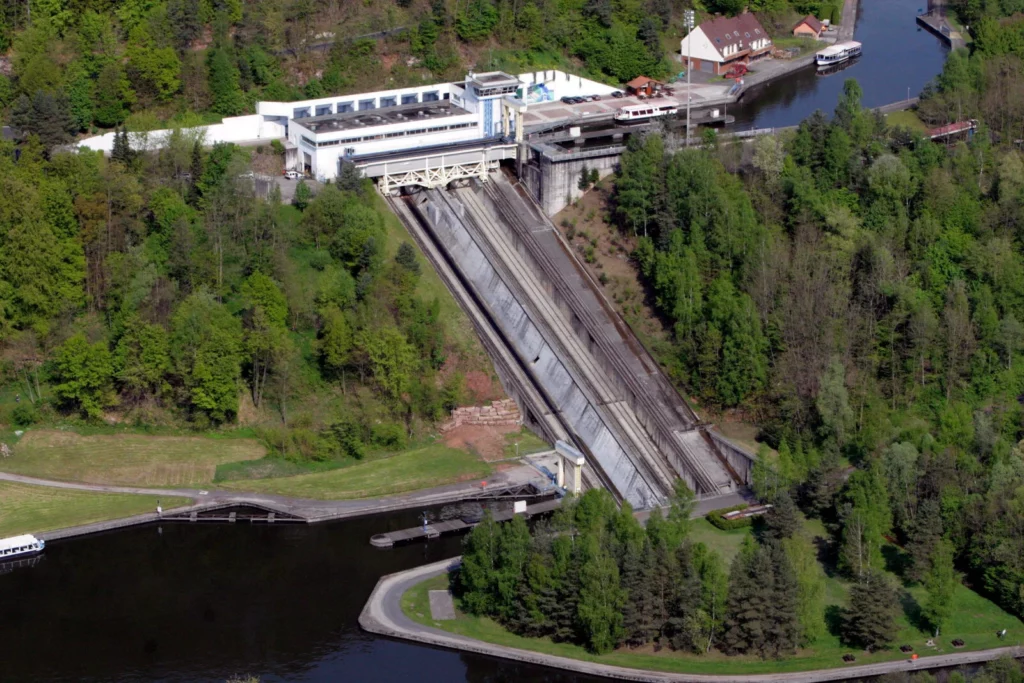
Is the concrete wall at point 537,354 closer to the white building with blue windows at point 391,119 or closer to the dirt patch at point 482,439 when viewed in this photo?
the dirt patch at point 482,439

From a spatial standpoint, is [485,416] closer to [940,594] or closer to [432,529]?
[432,529]

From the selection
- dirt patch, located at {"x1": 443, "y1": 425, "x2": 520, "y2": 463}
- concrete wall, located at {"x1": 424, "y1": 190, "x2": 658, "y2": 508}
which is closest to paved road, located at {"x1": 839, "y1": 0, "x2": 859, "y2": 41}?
concrete wall, located at {"x1": 424, "y1": 190, "x2": 658, "y2": 508}

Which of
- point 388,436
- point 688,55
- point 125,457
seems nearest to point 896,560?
point 388,436

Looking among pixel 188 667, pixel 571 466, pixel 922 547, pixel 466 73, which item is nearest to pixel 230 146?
pixel 466 73

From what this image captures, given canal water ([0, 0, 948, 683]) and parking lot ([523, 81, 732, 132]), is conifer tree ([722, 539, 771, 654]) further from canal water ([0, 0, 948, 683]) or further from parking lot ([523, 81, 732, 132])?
parking lot ([523, 81, 732, 132])

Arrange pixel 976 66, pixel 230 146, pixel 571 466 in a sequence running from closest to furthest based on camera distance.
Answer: pixel 571 466 → pixel 230 146 → pixel 976 66

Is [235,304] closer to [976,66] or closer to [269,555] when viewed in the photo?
[269,555]
